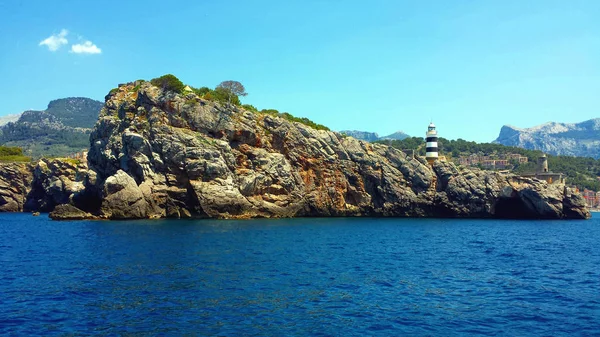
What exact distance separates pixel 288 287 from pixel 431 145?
8387cm

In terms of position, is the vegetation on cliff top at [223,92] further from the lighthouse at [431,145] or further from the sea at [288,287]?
the sea at [288,287]

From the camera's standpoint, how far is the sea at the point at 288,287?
19.9 m

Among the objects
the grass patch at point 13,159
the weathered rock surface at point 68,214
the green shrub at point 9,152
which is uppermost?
the green shrub at point 9,152

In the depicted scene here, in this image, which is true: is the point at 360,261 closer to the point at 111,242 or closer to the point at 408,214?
the point at 111,242

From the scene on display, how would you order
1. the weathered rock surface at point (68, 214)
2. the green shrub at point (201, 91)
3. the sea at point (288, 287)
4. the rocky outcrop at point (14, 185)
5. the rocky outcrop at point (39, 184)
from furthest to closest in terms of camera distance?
the rocky outcrop at point (14, 185) < the rocky outcrop at point (39, 184) < the green shrub at point (201, 91) < the weathered rock surface at point (68, 214) < the sea at point (288, 287)

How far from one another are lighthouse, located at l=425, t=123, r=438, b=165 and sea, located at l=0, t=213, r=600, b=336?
53.9 m

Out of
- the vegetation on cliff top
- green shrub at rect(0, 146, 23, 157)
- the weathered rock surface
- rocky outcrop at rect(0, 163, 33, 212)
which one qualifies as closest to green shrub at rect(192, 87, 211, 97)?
the vegetation on cliff top

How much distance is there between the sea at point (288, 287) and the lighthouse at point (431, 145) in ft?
177

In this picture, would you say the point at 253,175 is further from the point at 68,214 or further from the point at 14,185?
the point at 14,185

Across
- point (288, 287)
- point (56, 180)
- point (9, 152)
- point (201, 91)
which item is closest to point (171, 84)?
point (201, 91)

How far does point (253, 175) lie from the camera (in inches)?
3113

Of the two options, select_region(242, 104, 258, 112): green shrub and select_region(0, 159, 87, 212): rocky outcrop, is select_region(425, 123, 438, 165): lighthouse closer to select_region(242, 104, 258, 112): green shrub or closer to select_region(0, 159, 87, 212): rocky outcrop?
select_region(242, 104, 258, 112): green shrub

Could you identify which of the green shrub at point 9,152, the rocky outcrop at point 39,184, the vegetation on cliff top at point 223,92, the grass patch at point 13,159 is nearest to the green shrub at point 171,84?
the vegetation on cliff top at point 223,92

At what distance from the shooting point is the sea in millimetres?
19875
